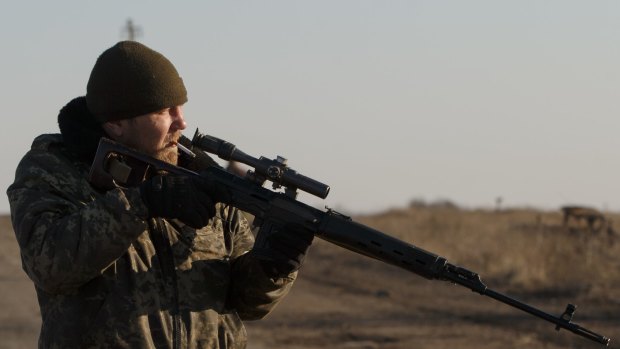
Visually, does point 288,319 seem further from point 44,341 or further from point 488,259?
point 44,341

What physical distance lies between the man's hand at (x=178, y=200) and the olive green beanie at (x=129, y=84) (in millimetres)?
306

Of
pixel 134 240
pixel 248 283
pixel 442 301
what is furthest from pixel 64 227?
pixel 442 301

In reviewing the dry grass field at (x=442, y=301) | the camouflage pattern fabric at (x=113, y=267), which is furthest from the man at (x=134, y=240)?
the dry grass field at (x=442, y=301)

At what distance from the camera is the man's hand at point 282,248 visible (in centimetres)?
430

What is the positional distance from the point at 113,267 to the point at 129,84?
67cm

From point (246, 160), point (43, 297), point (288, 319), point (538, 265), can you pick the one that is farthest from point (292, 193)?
point (538, 265)

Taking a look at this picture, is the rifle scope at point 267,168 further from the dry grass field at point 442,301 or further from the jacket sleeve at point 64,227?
the dry grass field at point 442,301

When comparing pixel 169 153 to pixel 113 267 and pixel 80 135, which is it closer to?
pixel 80 135

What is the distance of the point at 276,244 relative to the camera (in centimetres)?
434

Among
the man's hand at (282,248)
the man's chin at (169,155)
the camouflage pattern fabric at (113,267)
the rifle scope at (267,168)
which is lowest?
the camouflage pattern fabric at (113,267)

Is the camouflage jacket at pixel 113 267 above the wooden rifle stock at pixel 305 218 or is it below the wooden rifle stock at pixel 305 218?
below

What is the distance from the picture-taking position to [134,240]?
395cm

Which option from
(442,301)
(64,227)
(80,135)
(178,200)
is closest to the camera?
(64,227)

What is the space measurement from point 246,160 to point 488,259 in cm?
1275
